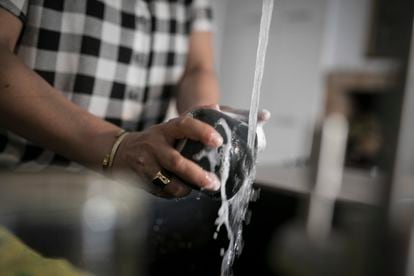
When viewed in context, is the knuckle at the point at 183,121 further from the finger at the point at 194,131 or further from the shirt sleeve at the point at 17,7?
the shirt sleeve at the point at 17,7

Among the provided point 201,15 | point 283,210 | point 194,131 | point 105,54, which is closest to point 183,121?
point 194,131

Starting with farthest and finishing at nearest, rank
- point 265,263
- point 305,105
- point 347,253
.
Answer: point 305,105
point 265,263
point 347,253

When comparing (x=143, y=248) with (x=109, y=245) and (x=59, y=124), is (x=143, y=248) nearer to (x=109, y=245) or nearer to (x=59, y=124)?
(x=109, y=245)

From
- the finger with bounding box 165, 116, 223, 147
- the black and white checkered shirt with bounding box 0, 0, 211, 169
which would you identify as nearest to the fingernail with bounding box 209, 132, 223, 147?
the finger with bounding box 165, 116, 223, 147

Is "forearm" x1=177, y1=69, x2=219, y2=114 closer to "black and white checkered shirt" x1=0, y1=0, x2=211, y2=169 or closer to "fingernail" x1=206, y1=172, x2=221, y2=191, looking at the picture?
"black and white checkered shirt" x1=0, y1=0, x2=211, y2=169

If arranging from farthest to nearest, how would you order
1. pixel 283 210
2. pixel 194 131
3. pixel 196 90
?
1. pixel 283 210
2. pixel 196 90
3. pixel 194 131

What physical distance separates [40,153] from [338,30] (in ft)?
8.18

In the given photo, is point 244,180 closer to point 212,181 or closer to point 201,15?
point 212,181

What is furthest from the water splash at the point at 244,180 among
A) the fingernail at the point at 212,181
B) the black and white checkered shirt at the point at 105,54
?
the black and white checkered shirt at the point at 105,54

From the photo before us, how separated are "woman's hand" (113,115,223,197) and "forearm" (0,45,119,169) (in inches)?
0.8

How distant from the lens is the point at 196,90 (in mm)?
409

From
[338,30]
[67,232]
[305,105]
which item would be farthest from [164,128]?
[338,30]

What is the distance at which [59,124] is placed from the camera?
0.28 m

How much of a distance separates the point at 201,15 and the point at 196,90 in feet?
0.33
